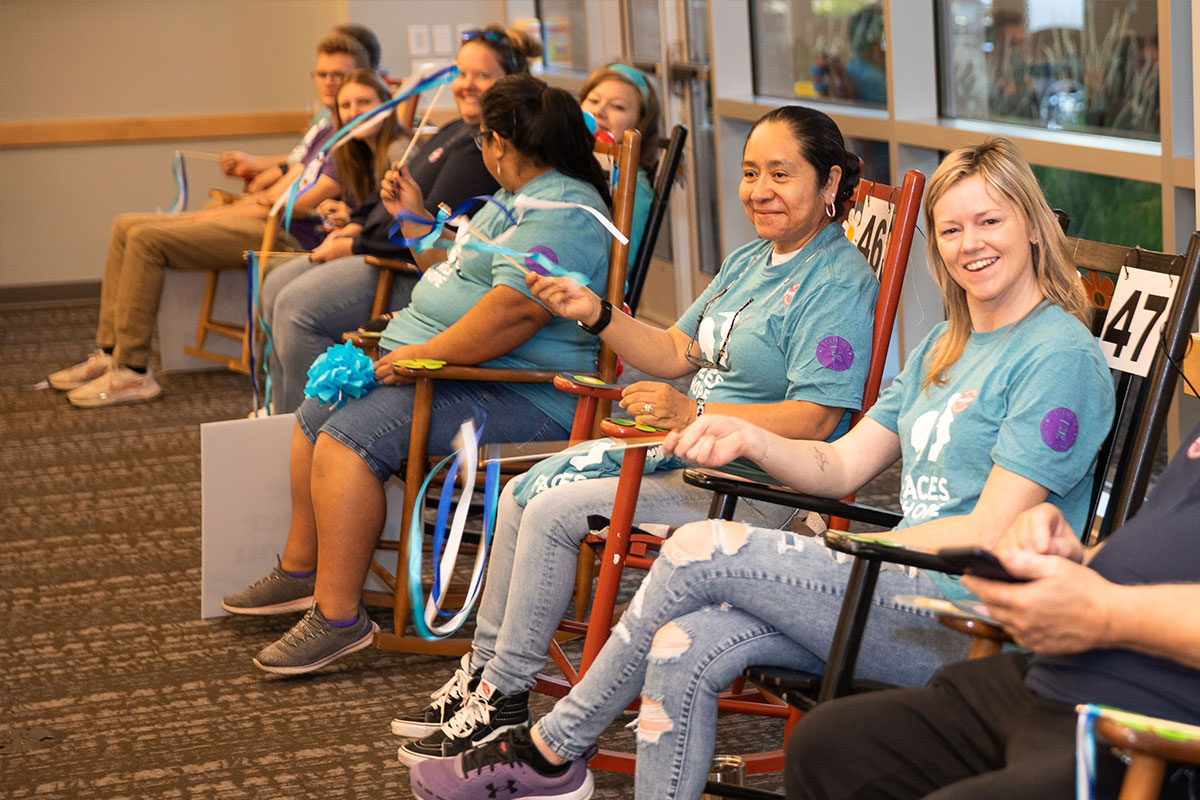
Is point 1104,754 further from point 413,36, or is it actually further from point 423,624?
point 413,36

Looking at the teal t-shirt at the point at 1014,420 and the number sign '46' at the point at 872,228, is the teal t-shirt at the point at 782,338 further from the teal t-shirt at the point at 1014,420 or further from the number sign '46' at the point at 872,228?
the teal t-shirt at the point at 1014,420

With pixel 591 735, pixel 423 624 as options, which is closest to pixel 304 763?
pixel 423 624

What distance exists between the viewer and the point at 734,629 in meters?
1.61

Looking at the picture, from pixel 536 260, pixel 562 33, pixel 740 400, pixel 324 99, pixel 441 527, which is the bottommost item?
pixel 441 527

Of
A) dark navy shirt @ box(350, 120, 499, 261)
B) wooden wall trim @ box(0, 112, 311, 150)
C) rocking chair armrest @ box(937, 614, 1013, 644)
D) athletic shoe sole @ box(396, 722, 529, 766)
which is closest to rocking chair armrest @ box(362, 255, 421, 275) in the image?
dark navy shirt @ box(350, 120, 499, 261)

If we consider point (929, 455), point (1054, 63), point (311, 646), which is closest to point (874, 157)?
point (1054, 63)

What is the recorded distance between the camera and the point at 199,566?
131 inches

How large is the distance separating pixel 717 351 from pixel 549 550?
0.46 metres

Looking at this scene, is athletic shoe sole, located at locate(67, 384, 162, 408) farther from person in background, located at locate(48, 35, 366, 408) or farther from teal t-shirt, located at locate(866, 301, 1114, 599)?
teal t-shirt, located at locate(866, 301, 1114, 599)

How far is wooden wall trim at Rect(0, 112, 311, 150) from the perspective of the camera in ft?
23.1

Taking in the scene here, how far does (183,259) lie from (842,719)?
14.2 ft

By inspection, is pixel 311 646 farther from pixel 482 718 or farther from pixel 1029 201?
pixel 1029 201

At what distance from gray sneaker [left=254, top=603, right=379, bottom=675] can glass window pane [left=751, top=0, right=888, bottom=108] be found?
2416mm

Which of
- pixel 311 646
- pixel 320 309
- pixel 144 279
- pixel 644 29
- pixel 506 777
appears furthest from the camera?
pixel 644 29
